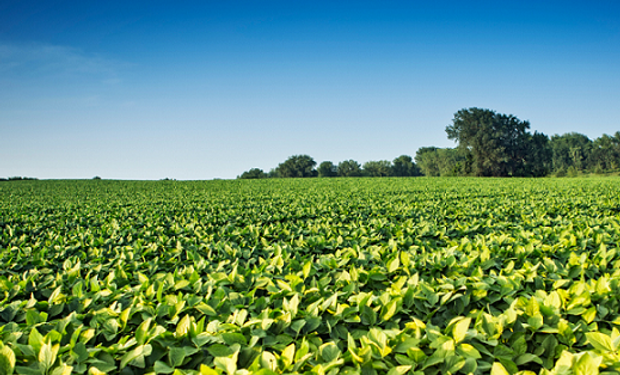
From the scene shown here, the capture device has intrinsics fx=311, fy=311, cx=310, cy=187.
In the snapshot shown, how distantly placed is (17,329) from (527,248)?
16.7 ft

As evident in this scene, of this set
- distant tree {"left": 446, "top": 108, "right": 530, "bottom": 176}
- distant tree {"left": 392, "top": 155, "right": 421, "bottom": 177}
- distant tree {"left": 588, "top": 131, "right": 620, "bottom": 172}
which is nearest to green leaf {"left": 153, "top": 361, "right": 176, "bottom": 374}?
distant tree {"left": 446, "top": 108, "right": 530, "bottom": 176}

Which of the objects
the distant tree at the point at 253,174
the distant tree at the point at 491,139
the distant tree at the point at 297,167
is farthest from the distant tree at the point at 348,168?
the distant tree at the point at 491,139

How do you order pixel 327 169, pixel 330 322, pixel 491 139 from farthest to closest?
pixel 327 169
pixel 491 139
pixel 330 322

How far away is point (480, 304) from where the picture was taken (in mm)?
2713

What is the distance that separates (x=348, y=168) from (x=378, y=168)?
1161cm

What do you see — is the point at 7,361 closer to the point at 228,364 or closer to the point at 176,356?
the point at 176,356

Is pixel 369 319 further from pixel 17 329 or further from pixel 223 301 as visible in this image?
pixel 17 329

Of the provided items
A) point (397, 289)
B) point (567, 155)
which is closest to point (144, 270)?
point (397, 289)

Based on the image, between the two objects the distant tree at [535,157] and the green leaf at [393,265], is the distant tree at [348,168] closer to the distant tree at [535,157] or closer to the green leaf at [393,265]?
the distant tree at [535,157]

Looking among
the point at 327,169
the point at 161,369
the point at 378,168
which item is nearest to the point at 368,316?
the point at 161,369

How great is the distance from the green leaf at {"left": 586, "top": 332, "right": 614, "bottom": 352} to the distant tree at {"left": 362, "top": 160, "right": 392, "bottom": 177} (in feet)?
351

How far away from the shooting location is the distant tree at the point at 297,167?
10085cm

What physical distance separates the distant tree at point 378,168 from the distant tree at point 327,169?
10416 mm

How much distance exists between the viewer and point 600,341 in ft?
5.94
